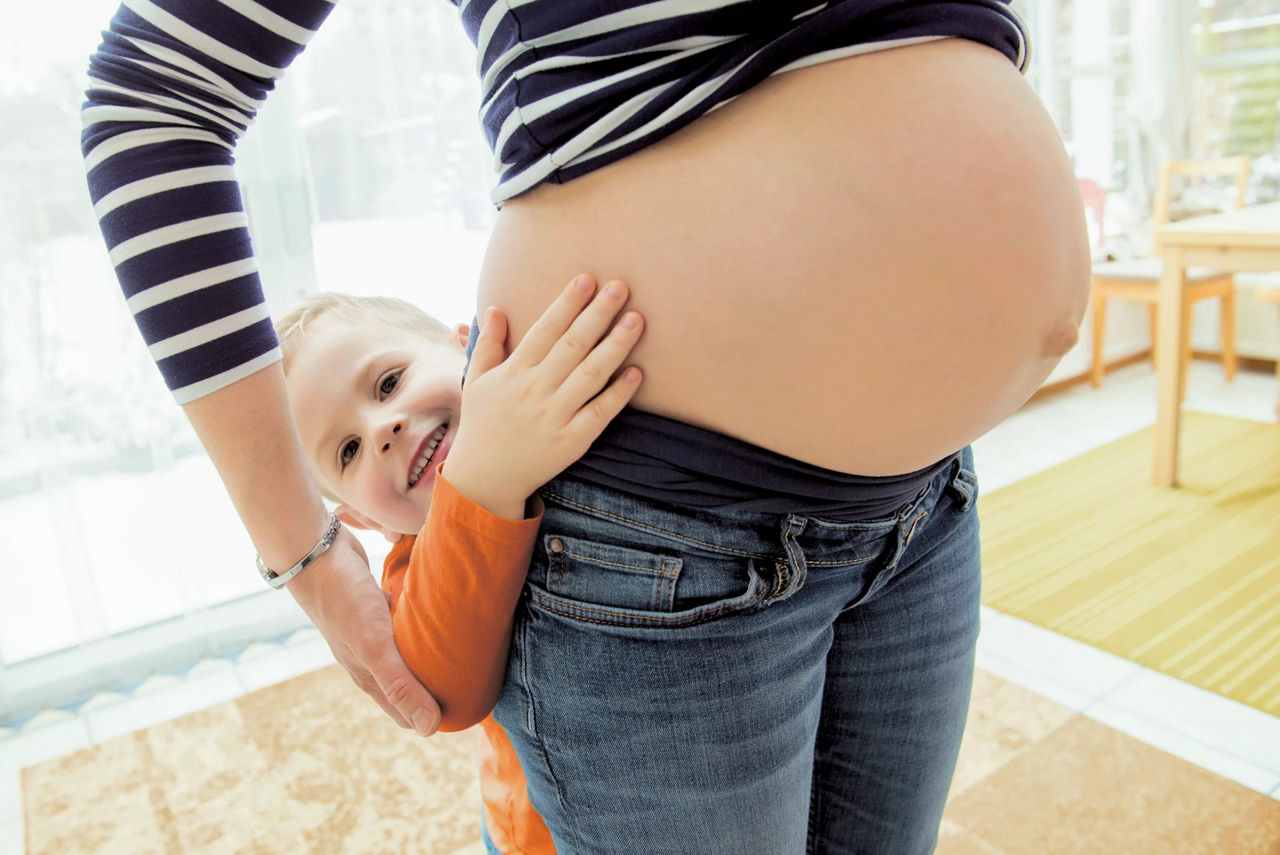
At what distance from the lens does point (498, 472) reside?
54 centimetres

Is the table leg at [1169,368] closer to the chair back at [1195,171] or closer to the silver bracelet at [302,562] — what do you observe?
the chair back at [1195,171]

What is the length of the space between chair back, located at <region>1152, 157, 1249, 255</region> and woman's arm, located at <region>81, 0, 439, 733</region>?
14.7 ft

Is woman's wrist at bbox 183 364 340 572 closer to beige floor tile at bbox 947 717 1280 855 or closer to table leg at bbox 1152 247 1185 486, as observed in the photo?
beige floor tile at bbox 947 717 1280 855

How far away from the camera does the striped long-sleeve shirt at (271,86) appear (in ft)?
1.59

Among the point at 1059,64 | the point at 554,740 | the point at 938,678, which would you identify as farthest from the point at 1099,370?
the point at 554,740

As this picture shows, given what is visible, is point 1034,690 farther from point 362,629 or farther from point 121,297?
point 121,297

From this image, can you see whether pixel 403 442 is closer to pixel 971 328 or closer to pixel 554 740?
pixel 554 740

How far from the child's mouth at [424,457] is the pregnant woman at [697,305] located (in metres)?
0.28

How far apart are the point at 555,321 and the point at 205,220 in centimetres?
24

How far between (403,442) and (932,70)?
1.99 feet

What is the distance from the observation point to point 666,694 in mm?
553

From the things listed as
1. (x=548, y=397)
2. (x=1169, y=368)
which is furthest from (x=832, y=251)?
(x=1169, y=368)

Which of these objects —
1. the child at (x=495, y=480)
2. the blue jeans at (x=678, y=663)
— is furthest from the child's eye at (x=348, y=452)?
the blue jeans at (x=678, y=663)

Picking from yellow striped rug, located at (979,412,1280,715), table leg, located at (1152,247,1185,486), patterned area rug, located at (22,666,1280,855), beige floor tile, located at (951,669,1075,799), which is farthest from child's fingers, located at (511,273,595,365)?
table leg, located at (1152,247,1185,486)
